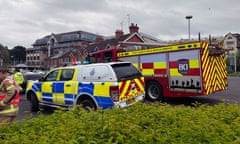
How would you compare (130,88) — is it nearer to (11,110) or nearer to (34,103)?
(11,110)

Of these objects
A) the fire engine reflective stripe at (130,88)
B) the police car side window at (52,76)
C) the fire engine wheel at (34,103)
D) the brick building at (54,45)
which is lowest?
the fire engine wheel at (34,103)

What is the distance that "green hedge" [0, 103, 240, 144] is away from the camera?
2.51 metres

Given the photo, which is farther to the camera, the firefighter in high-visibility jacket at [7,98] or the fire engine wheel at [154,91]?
the fire engine wheel at [154,91]

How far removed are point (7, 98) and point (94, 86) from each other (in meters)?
2.71

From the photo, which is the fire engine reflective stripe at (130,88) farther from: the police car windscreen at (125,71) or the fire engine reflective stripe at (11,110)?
the fire engine reflective stripe at (11,110)

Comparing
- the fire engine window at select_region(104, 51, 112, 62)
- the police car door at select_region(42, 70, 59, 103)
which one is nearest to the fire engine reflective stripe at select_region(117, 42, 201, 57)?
the fire engine window at select_region(104, 51, 112, 62)

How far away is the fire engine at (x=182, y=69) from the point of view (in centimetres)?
862

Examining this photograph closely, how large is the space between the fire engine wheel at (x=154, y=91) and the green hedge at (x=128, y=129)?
20.5 feet

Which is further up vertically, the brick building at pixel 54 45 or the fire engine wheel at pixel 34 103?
the brick building at pixel 54 45

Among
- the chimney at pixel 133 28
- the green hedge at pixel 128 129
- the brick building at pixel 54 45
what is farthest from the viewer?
the brick building at pixel 54 45

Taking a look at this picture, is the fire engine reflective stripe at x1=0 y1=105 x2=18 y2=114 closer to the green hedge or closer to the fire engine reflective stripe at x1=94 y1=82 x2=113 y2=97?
the green hedge

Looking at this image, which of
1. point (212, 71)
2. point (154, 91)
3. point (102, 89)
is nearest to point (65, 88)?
point (102, 89)

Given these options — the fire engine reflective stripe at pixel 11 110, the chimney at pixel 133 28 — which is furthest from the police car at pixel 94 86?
the chimney at pixel 133 28

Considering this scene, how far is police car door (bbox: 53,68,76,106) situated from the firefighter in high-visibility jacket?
2.81 m
